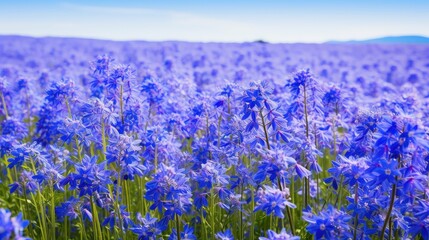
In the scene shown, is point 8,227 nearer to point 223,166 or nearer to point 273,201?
point 273,201

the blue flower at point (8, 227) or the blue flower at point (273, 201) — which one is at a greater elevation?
the blue flower at point (8, 227)

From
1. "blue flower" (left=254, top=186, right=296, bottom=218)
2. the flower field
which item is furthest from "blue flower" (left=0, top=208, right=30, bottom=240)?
"blue flower" (left=254, top=186, right=296, bottom=218)

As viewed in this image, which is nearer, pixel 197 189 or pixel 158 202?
pixel 158 202

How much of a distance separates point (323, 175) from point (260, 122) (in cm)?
221

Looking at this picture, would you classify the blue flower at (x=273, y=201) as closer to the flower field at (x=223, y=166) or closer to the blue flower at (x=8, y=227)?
the flower field at (x=223, y=166)

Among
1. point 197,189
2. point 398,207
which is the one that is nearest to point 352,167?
point 398,207

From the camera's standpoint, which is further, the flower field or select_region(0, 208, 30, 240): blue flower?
the flower field

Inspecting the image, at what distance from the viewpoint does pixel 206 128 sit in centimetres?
390

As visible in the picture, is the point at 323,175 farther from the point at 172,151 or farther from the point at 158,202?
the point at 158,202

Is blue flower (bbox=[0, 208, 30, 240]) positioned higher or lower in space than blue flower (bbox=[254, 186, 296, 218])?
higher

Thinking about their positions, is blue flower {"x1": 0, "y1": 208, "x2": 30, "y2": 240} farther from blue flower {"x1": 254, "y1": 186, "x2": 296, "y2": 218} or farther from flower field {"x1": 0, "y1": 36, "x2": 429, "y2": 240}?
blue flower {"x1": 254, "y1": 186, "x2": 296, "y2": 218}

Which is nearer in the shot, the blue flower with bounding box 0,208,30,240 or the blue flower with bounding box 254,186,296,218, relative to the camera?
the blue flower with bounding box 0,208,30,240

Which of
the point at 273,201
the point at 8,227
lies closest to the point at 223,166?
the point at 273,201

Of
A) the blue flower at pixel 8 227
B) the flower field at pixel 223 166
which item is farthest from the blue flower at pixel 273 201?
the blue flower at pixel 8 227
